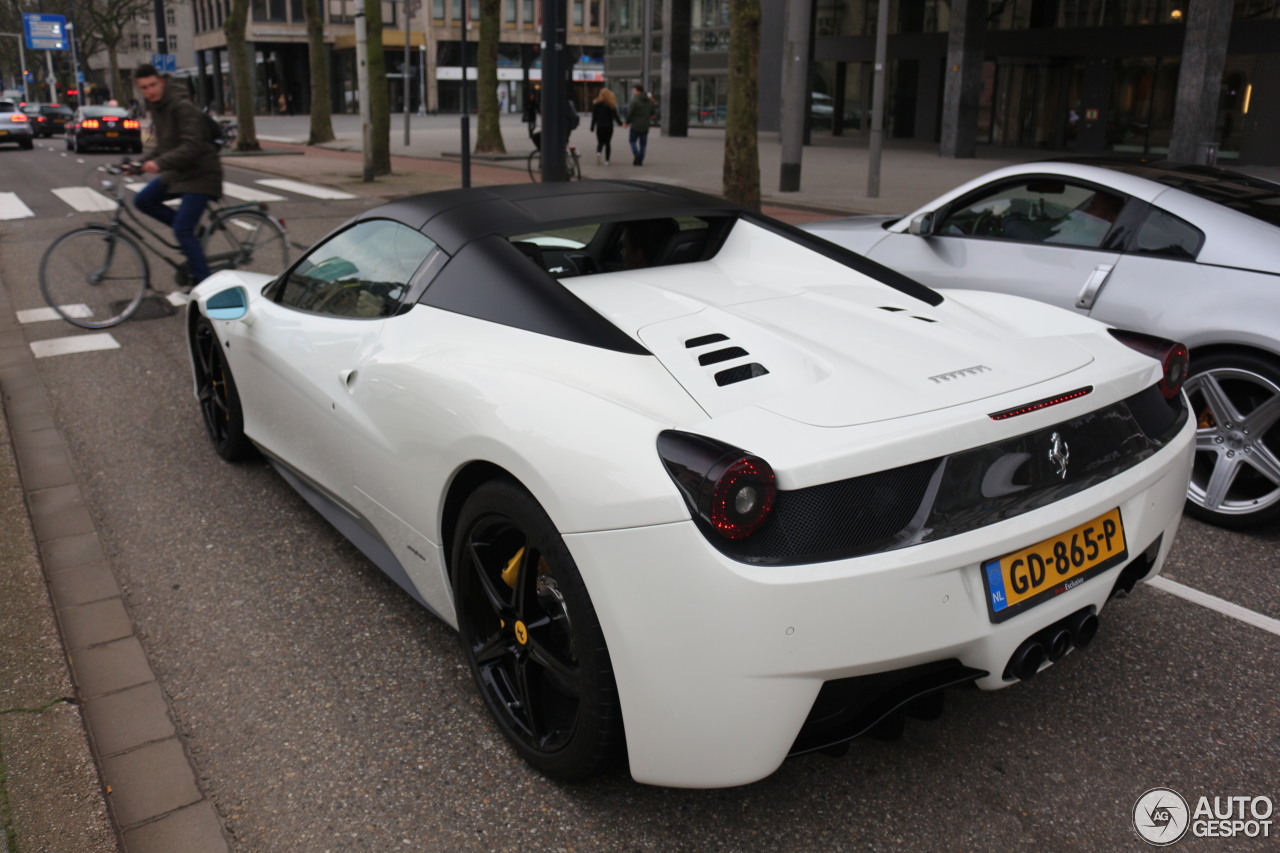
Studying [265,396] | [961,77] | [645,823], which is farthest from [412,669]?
[961,77]

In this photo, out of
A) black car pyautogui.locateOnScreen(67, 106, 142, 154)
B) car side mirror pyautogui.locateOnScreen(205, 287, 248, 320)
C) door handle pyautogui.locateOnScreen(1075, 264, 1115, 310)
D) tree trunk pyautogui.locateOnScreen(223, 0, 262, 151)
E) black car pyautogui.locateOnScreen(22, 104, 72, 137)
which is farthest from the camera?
black car pyautogui.locateOnScreen(22, 104, 72, 137)

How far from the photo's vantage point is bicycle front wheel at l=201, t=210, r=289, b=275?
8.85 metres

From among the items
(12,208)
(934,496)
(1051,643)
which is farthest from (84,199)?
(1051,643)

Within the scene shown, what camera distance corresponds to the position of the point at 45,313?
343 inches

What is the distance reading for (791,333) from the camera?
2908 mm

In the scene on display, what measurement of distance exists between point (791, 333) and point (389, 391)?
Answer: 1.16 m

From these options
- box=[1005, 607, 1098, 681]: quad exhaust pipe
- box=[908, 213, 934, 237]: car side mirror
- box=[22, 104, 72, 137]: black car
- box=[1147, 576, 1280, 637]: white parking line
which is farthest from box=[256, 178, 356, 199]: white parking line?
box=[22, 104, 72, 137]: black car

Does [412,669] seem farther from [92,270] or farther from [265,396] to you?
[92,270]

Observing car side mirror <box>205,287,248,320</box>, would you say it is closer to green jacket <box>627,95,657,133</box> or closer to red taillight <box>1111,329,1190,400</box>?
red taillight <box>1111,329,1190,400</box>

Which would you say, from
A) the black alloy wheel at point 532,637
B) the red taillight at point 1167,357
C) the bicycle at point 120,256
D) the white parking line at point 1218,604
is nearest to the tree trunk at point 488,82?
the bicycle at point 120,256

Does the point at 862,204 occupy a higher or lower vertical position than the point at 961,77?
lower

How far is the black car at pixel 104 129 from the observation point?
3241 cm

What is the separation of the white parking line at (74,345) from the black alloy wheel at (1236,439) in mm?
6898

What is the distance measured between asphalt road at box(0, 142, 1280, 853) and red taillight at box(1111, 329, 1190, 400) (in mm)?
863
